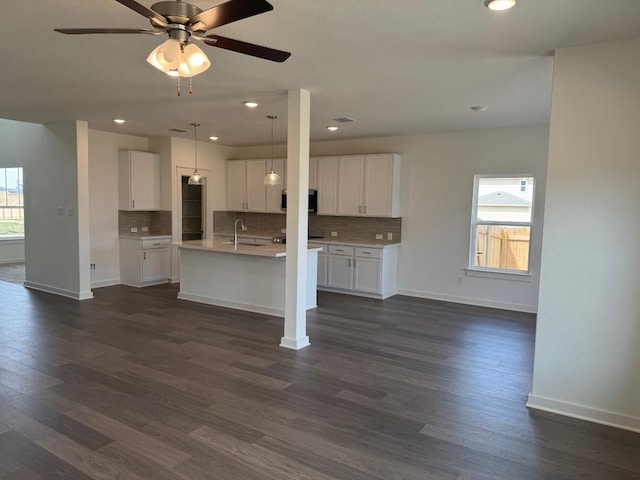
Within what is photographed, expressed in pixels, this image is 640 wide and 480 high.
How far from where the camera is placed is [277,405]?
3.28 metres

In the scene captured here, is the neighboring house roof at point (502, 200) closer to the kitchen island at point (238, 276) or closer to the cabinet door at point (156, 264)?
the kitchen island at point (238, 276)

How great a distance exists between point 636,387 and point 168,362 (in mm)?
3678

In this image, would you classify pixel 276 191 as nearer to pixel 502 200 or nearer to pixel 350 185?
pixel 350 185

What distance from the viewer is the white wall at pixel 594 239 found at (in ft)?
9.61

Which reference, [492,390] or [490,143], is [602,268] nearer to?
[492,390]

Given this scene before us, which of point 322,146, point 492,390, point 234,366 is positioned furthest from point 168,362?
point 322,146

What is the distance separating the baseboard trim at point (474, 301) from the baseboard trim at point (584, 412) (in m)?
2.99

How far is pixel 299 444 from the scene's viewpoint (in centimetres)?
277

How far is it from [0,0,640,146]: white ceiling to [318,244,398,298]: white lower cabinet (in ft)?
6.71

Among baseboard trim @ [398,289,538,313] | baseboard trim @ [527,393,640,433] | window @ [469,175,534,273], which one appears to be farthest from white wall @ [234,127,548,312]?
baseboard trim @ [527,393,640,433]

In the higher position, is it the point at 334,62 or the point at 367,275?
the point at 334,62

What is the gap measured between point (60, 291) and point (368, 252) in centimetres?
478

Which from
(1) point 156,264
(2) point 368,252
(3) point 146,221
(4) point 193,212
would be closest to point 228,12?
(2) point 368,252

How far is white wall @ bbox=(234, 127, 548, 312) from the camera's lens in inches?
243
